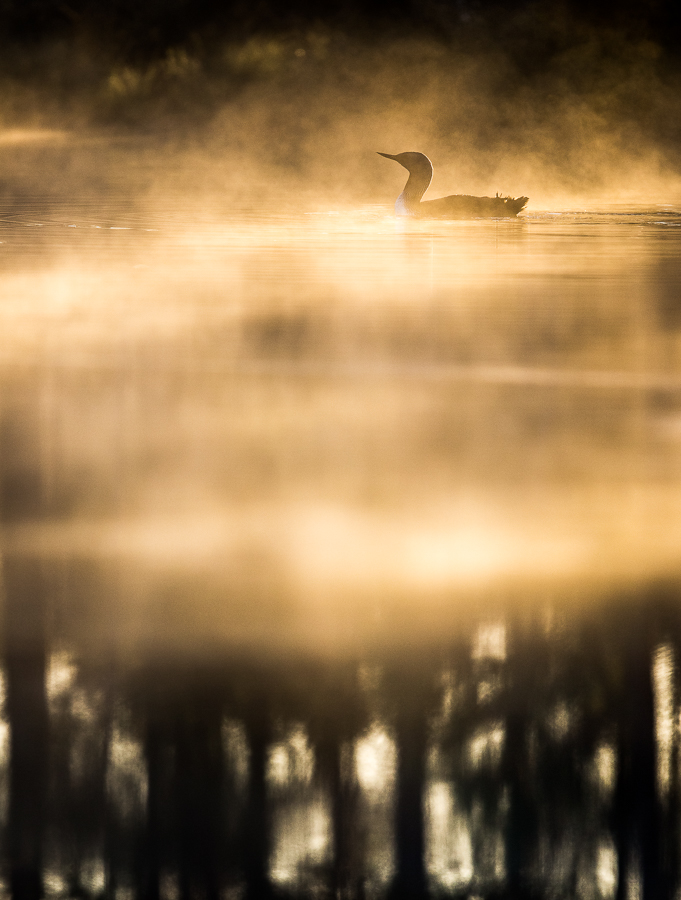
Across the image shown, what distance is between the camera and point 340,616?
2.96m

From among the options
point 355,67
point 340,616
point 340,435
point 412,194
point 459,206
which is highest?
point 355,67

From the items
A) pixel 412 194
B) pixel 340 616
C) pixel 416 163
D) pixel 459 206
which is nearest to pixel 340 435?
pixel 340 616

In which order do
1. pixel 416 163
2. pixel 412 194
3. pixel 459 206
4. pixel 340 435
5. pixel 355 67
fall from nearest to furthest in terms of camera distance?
pixel 340 435, pixel 459 206, pixel 412 194, pixel 416 163, pixel 355 67

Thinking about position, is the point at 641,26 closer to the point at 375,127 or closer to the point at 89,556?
the point at 375,127

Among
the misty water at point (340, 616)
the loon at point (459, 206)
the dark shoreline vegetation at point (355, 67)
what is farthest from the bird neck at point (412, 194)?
the misty water at point (340, 616)

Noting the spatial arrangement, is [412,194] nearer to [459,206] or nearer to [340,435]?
[459,206]

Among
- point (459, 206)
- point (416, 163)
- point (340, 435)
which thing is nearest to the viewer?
point (340, 435)

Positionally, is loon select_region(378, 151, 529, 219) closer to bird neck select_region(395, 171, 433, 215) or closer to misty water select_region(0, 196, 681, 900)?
bird neck select_region(395, 171, 433, 215)

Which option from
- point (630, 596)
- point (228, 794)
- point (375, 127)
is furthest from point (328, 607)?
point (375, 127)

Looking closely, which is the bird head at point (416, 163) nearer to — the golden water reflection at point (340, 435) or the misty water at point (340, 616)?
the golden water reflection at point (340, 435)

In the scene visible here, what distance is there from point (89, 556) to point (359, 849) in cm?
151

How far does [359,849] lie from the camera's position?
6.79 feet

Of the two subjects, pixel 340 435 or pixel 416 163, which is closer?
pixel 340 435

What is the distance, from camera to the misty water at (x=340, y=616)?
208 cm
